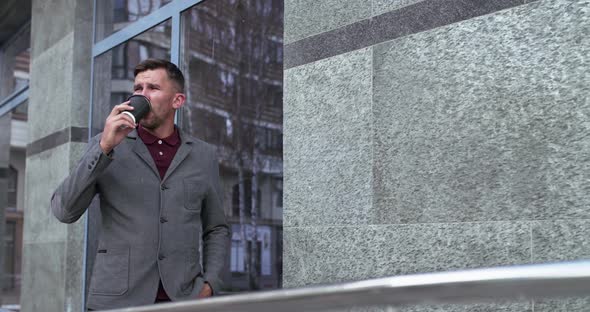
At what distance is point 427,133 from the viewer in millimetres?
2969

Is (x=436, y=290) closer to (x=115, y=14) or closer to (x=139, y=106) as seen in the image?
(x=139, y=106)

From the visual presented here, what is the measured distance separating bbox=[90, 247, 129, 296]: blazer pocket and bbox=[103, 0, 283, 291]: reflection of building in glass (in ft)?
7.41

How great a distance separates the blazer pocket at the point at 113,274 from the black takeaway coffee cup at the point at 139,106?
0.56 metres

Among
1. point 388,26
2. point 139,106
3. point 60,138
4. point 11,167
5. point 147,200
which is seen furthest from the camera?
point 11,167

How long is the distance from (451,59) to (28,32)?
8268 millimetres

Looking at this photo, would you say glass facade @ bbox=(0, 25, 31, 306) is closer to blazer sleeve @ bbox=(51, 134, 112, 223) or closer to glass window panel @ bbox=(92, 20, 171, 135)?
glass window panel @ bbox=(92, 20, 171, 135)

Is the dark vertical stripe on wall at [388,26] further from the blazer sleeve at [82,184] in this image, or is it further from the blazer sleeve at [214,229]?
the blazer sleeve at [82,184]

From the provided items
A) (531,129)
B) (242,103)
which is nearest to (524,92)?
(531,129)

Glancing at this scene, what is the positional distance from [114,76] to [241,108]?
4.49 ft

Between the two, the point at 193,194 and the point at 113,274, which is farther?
the point at 193,194

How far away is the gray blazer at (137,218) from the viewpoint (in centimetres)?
287

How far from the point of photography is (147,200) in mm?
2988

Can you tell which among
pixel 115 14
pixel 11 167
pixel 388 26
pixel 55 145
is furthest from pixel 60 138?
pixel 11 167

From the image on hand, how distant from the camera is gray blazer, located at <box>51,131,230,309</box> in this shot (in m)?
2.87
